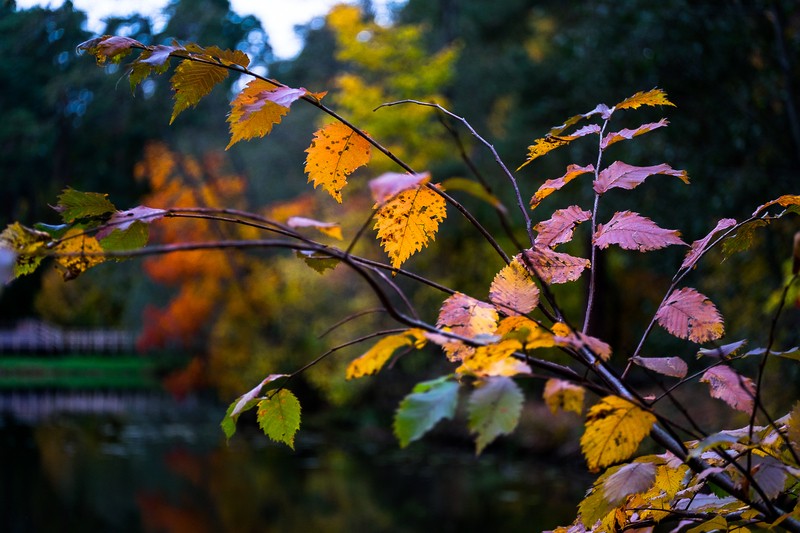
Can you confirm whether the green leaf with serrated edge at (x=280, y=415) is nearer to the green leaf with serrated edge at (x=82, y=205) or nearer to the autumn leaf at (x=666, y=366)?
the green leaf with serrated edge at (x=82, y=205)

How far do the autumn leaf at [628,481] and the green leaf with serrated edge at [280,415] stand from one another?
28 centimetres

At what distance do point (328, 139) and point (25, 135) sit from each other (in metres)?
6.65

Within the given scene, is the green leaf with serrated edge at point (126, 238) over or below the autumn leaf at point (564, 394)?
over

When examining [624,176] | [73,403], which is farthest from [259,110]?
[73,403]

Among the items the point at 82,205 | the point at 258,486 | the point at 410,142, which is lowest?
the point at 258,486

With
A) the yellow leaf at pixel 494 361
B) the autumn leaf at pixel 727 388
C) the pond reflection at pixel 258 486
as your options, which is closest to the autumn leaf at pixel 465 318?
the yellow leaf at pixel 494 361

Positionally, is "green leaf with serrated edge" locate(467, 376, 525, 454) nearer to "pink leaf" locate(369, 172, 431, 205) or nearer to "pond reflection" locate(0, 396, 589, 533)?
"pink leaf" locate(369, 172, 431, 205)

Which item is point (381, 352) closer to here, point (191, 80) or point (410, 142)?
point (191, 80)

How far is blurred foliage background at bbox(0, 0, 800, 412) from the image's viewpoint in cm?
590

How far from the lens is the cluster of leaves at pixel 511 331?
58 cm

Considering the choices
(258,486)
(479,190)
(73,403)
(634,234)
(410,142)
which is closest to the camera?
(479,190)

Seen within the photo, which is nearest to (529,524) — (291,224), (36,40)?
(36,40)

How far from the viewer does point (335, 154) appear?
0.79 meters

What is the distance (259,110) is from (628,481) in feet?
1.49
